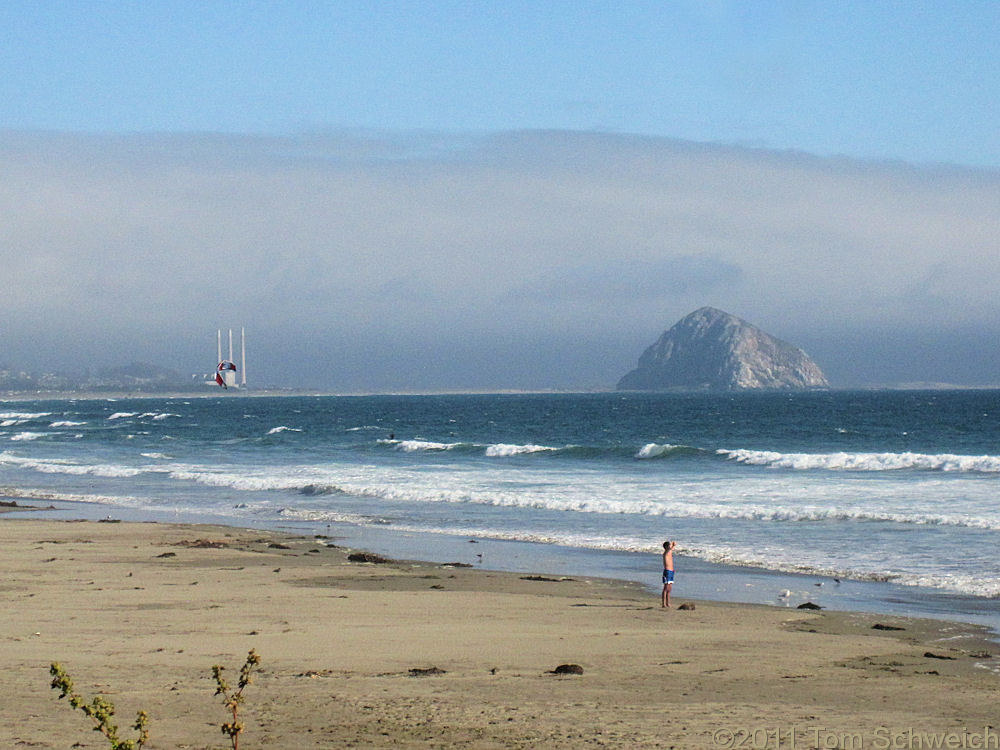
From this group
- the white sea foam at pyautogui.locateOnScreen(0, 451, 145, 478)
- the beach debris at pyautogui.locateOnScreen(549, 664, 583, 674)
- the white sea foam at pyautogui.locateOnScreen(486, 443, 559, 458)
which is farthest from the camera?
the white sea foam at pyautogui.locateOnScreen(486, 443, 559, 458)

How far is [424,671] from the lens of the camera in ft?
32.3

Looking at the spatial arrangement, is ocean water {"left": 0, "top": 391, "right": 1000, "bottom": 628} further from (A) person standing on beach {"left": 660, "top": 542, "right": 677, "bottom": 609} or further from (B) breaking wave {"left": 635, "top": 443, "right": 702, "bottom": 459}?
(A) person standing on beach {"left": 660, "top": 542, "right": 677, "bottom": 609}

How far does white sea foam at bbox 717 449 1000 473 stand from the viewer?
42094 mm

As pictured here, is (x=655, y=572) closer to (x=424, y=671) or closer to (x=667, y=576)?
(x=667, y=576)

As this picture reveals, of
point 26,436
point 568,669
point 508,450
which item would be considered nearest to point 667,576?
point 568,669

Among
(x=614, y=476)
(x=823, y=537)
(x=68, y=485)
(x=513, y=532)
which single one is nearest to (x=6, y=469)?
(x=68, y=485)

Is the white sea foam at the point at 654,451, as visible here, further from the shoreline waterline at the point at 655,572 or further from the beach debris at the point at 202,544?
the beach debris at the point at 202,544

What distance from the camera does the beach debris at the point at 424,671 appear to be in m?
9.74

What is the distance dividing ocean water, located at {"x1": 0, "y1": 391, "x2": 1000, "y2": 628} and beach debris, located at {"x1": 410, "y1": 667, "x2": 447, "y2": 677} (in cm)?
826

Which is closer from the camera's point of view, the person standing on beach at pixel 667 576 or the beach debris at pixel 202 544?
the person standing on beach at pixel 667 576

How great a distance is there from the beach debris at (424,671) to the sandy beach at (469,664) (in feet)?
0.09

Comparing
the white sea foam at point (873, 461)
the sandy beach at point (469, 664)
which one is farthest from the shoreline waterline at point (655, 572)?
the white sea foam at point (873, 461)

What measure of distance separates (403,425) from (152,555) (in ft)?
236

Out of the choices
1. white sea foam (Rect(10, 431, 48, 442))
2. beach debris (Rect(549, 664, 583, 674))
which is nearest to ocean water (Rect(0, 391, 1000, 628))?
white sea foam (Rect(10, 431, 48, 442))
